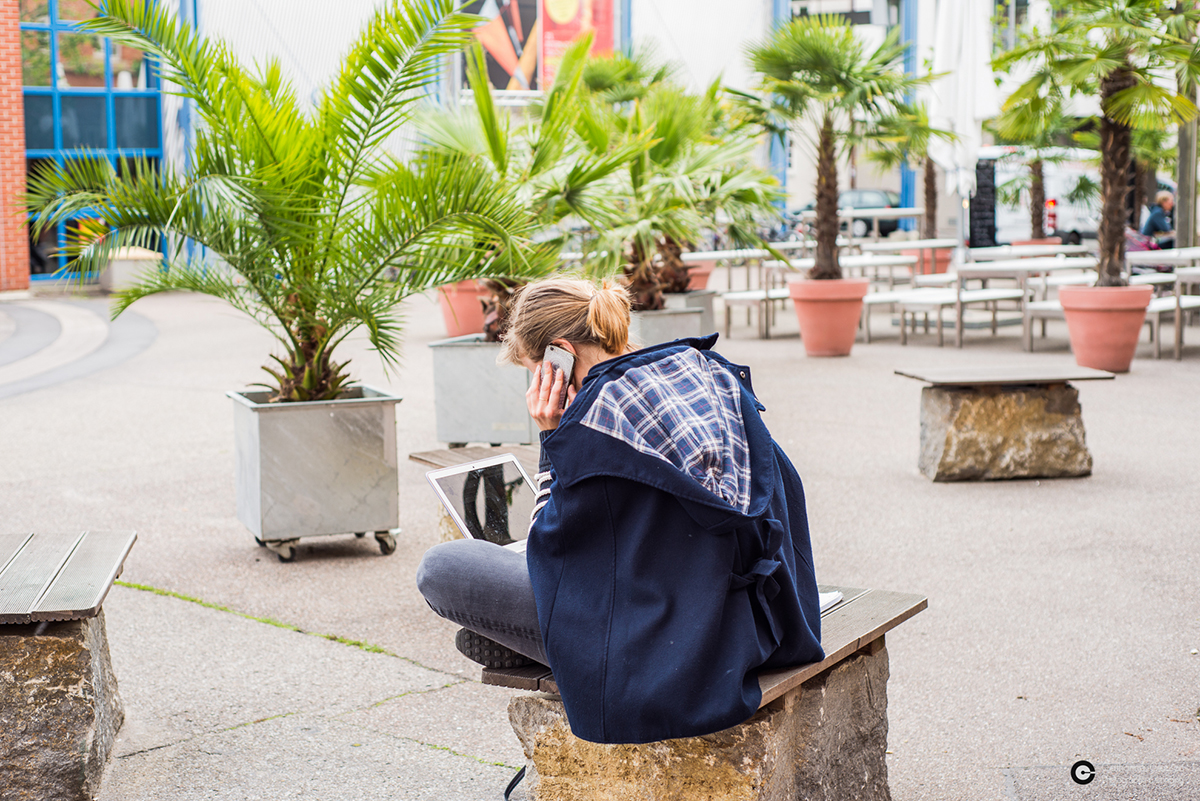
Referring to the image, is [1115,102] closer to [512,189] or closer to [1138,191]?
[512,189]

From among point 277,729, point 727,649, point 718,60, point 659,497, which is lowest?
point 277,729

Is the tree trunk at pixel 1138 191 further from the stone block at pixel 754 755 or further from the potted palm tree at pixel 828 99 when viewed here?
the stone block at pixel 754 755

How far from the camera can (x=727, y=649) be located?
2096 millimetres

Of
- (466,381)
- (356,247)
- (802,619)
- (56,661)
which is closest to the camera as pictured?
(802,619)

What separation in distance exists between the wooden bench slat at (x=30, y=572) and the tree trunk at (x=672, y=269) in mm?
7530

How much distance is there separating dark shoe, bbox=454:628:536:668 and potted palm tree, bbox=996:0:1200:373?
340 inches

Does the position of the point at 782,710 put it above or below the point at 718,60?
below

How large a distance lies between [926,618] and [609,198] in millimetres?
4230

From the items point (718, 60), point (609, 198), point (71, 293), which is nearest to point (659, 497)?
point (609, 198)

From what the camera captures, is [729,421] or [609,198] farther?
[609,198]

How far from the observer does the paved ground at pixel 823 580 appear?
9.95 feet

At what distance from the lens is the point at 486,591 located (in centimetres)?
236

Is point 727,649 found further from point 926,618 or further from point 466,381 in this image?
point 466,381

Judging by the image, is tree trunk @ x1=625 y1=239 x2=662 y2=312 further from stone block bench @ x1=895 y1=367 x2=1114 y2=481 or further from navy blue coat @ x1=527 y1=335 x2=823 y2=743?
navy blue coat @ x1=527 y1=335 x2=823 y2=743
